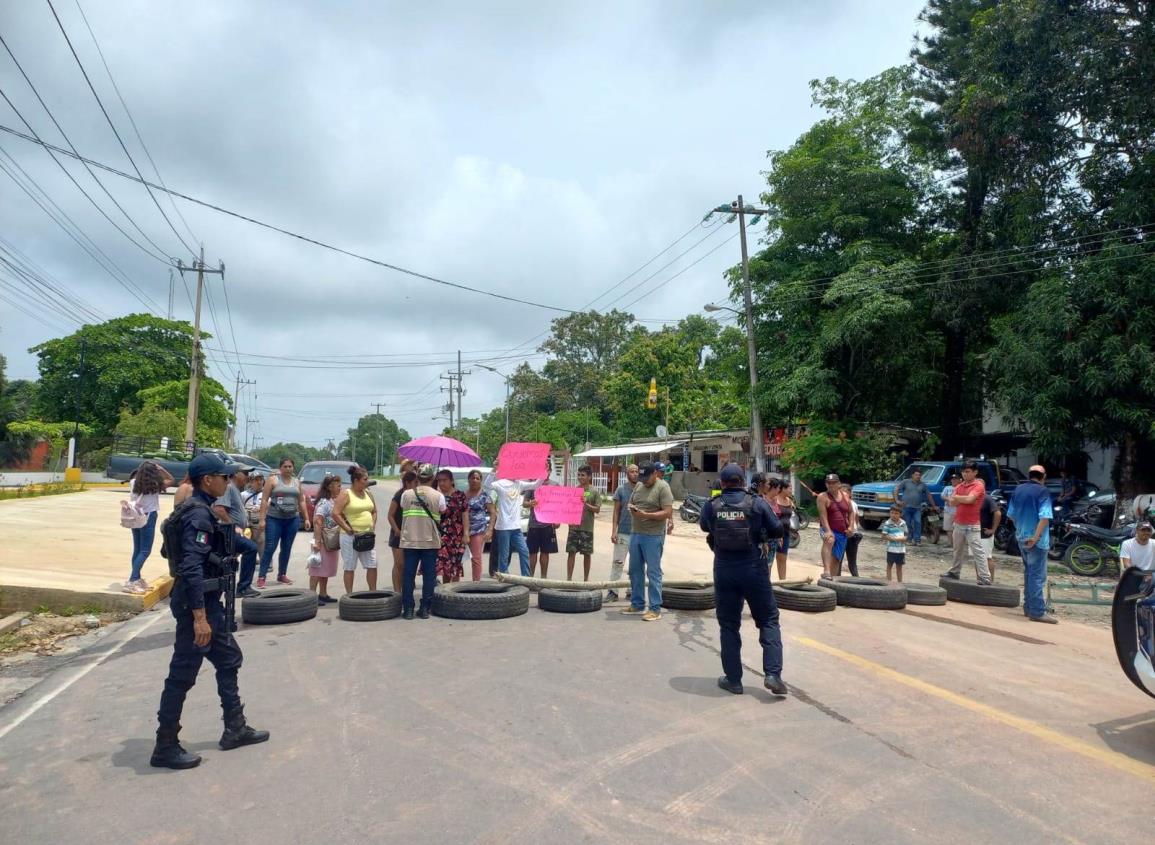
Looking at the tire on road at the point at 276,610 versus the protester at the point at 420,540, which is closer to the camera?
the tire on road at the point at 276,610

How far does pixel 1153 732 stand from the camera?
199 inches

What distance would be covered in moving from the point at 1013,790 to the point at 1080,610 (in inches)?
330

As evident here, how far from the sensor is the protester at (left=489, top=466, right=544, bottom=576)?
10305mm

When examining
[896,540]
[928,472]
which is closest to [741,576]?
[896,540]

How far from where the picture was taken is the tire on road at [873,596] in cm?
941

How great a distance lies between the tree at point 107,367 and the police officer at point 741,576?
178ft

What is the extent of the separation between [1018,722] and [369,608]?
606 cm

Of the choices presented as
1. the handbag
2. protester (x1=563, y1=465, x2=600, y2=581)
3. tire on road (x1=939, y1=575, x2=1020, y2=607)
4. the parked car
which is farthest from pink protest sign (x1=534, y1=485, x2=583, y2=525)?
the parked car

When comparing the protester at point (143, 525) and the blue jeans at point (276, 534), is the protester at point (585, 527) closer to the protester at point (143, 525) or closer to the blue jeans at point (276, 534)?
the blue jeans at point (276, 534)

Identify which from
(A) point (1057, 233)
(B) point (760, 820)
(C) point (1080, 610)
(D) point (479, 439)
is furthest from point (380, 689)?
(D) point (479, 439)

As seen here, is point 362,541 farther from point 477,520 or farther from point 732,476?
point 732,476

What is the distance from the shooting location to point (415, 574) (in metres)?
8.20

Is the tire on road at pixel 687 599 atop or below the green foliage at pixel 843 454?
below

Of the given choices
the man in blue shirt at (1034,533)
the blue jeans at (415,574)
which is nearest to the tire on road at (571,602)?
the blue jeans at (415,574)
